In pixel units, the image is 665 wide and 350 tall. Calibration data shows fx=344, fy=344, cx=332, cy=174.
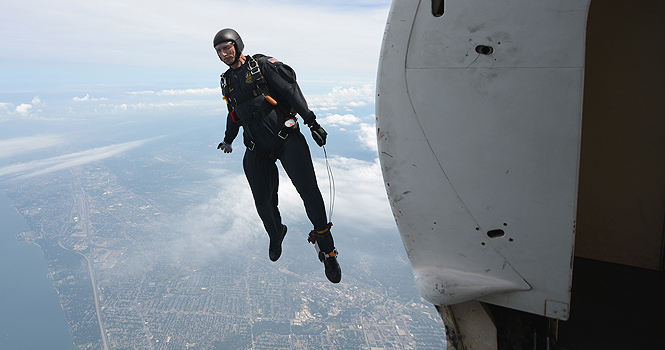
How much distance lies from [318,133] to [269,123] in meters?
0.44

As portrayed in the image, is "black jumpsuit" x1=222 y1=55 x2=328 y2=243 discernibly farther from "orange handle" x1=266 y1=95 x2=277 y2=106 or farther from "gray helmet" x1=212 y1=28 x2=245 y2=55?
"gray helmet" x1=212 y1=28 x2=245 y2=55

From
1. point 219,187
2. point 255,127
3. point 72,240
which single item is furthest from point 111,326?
point 255,127

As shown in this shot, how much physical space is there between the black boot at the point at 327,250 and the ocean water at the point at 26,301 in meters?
53.7

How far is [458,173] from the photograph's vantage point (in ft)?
4.96

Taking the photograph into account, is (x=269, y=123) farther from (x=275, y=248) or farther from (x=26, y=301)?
(x=26, y=301)

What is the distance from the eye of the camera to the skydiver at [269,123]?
9.06 feet

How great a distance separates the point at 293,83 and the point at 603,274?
8.49ft

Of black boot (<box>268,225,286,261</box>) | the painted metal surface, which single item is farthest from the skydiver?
the painted metal surface

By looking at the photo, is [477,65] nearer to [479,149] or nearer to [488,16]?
[488,16]

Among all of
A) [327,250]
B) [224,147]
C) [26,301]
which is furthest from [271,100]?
[26,301]

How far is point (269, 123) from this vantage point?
9.46 ft

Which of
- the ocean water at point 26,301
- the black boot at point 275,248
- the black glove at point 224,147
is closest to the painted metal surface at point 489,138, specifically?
the black glove at point 224,147

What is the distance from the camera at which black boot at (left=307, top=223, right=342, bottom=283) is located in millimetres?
3164

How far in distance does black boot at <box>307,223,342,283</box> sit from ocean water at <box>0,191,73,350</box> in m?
53.7
